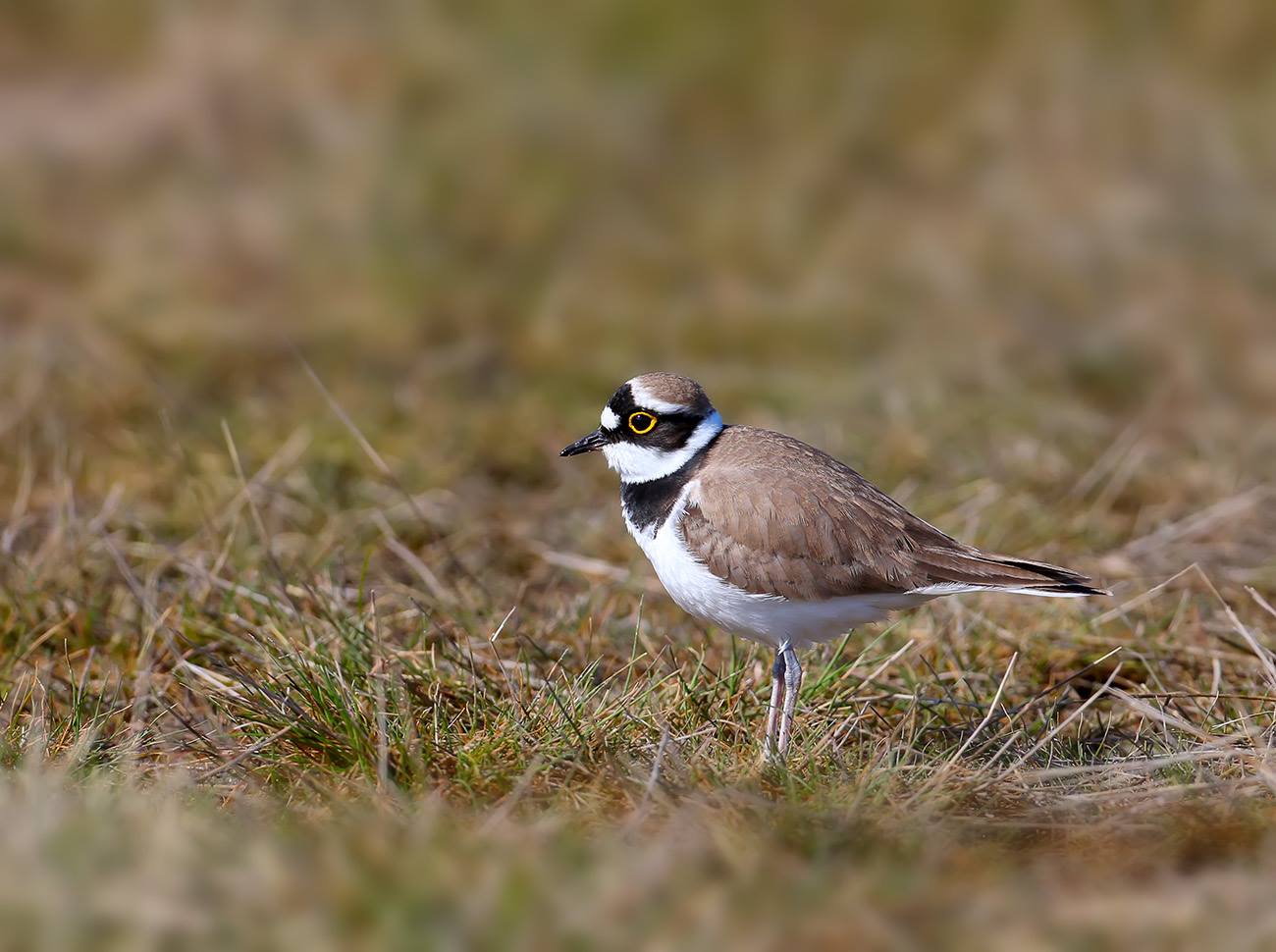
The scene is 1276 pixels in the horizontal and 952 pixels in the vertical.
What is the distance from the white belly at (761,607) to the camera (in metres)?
4.30

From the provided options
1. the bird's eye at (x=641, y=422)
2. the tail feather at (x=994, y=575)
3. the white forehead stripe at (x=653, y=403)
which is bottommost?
the tail feather at (x=994, y=575)

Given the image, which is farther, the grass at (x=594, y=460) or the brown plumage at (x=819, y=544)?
the brown plumage at (x=819, y=544)

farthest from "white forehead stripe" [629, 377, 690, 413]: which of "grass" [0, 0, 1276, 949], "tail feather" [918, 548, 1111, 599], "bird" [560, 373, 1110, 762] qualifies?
"tail feather" [918, 548, 1111, 599]

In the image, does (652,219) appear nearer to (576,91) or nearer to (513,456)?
(576,91)

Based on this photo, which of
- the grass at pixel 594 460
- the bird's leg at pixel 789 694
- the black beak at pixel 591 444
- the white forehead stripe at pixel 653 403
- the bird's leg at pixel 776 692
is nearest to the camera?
the grass at pixel 594 460

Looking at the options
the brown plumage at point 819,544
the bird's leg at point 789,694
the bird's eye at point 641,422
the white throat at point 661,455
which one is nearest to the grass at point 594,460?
the bird's leg at point 789,694

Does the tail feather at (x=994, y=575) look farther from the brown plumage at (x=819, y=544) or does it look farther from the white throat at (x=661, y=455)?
the white throat at (x=661, y=455)

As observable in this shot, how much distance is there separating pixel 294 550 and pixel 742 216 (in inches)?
209

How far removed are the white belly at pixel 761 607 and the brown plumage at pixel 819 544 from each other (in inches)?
1.1

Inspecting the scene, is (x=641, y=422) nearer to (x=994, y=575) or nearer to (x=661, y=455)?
(x=661, y=455)

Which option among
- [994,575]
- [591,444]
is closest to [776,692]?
[994,575]

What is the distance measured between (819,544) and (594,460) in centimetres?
352

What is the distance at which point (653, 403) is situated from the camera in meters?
4.75

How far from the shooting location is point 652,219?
408 inches
